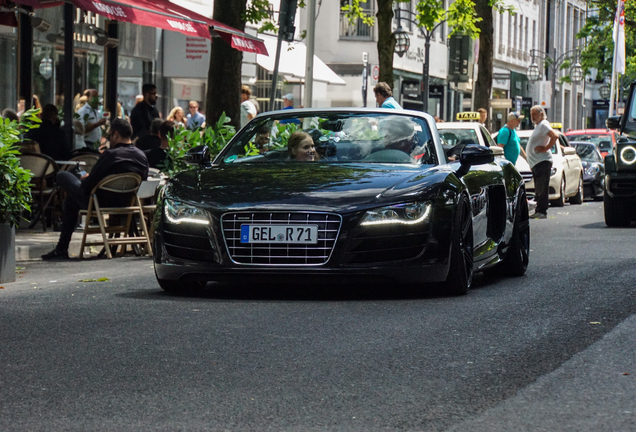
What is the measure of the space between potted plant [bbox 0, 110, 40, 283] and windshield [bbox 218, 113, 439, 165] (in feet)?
6.09

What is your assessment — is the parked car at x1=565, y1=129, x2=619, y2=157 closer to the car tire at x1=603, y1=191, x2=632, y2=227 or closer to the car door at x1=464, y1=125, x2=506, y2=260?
the car tire at x1=603, y1=191, x2=632, y2=227

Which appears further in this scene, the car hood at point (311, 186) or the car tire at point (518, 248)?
the car tire at point (518, 248)

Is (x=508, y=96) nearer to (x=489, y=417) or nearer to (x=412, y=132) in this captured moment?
(x=412, y=132)

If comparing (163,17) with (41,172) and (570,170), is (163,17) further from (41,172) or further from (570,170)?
(570,170)

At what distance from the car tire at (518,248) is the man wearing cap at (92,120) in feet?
32.5

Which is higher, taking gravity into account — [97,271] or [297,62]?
[297,62]

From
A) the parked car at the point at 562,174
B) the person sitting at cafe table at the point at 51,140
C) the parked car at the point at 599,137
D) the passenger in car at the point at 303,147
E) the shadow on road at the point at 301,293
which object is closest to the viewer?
the shadow on road at the point at 301,293

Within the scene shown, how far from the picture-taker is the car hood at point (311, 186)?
828cm

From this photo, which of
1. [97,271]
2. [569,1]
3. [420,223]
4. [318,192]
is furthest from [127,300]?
[569,1]

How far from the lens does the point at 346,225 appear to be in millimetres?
8219

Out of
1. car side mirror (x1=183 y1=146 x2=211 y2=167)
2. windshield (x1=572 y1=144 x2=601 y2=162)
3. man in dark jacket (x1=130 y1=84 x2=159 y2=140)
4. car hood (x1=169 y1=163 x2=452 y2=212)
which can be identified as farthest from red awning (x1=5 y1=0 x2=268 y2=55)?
windshield (x1=572 y1=144 x2=601 y2=162)

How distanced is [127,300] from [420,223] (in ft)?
6.51

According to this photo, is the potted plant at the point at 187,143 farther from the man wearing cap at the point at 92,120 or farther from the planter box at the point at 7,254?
the man wearing cap at the point at 92,120

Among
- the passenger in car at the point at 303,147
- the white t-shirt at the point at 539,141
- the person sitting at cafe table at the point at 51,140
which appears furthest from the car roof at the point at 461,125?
the passenger in car at the point at 303,147
